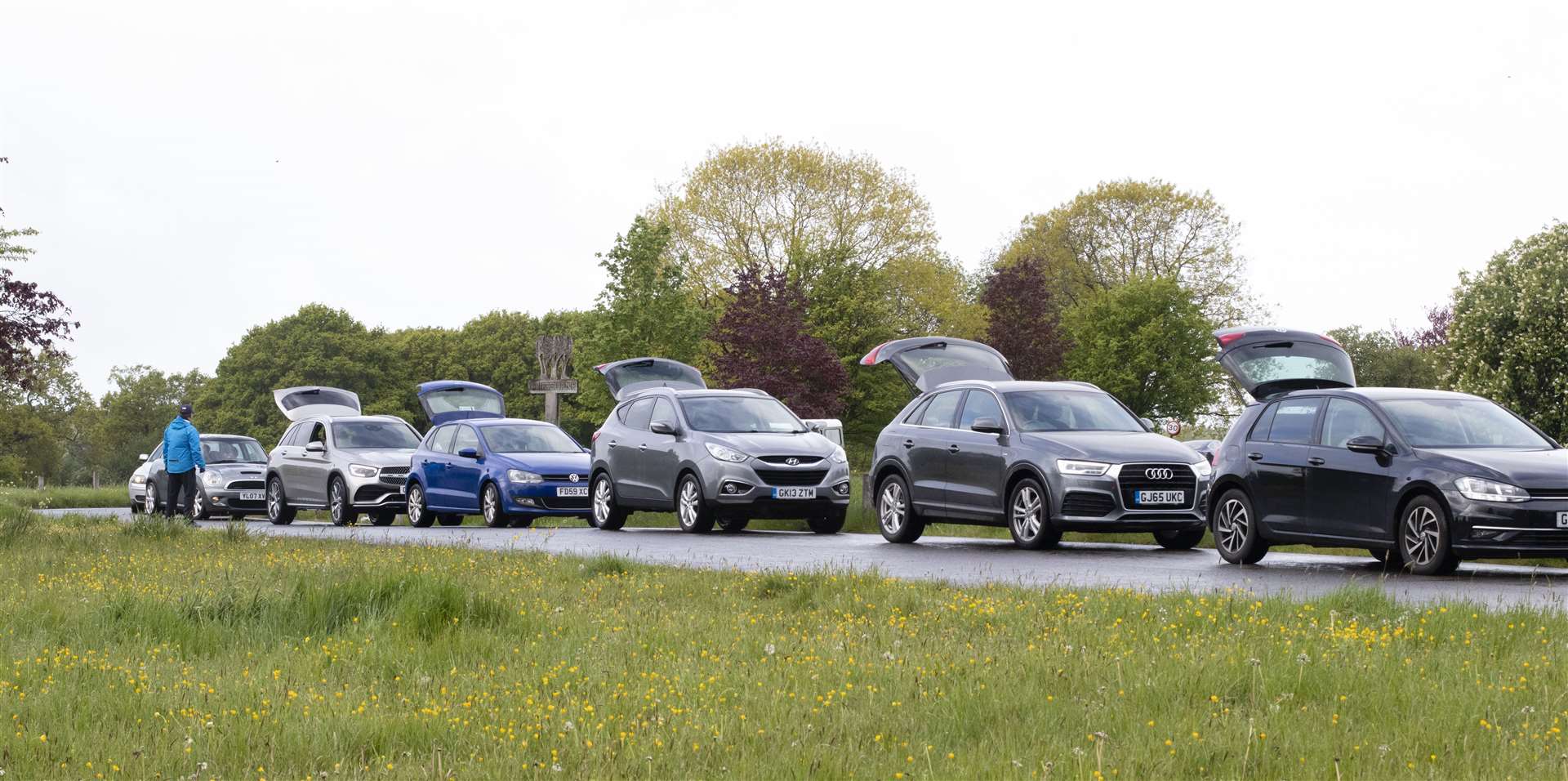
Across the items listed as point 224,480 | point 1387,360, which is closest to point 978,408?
point 224,480

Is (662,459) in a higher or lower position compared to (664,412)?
lower

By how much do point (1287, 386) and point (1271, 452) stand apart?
2.61 m

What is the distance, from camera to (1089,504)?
15797 millimetres

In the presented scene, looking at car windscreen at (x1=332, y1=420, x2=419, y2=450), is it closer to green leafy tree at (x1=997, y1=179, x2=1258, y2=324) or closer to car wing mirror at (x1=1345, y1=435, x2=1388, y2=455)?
car wing mirror at (x1=1345, y1=435, x2=1388, y2=455)

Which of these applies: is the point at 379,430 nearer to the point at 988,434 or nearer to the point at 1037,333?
the point at 988,434

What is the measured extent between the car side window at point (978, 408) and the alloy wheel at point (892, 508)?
3.75ft

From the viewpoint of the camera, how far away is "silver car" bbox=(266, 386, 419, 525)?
27391 mm

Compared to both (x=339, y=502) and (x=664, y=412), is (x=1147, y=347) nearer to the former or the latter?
(x=339, y=502)

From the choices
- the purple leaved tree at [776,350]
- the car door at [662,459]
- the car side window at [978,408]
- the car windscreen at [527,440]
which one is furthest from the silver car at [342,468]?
the purple leaved tree at [776,350]

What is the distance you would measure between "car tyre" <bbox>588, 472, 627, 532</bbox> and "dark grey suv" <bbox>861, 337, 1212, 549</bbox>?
5.16 m

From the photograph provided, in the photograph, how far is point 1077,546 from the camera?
17.5 m

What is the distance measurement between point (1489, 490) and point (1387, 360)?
7738 centimetres

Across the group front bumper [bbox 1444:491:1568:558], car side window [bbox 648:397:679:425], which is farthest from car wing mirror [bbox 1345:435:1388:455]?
car side window [bbox 648:397:679:425]

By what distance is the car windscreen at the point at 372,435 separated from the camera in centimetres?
2845
